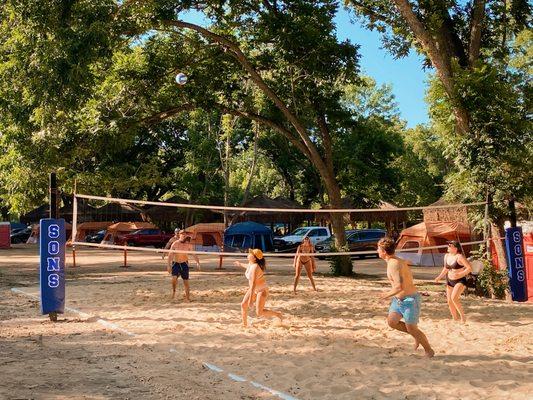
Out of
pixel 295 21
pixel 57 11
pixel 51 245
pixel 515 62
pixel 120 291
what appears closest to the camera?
pixel 51 245

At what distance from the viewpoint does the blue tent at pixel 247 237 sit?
31969mm

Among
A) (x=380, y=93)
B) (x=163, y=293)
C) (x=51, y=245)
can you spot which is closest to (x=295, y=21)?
(x=163, y=293)

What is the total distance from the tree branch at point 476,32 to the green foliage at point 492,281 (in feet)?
16.1

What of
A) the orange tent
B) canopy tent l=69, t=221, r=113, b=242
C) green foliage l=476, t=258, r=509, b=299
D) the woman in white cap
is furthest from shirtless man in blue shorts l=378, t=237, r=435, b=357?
canopy tent l=69, t=221, r=113, b=242

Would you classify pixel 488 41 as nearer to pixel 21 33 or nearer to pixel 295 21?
pixel 295 21

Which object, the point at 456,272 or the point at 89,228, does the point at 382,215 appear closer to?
the point at 89,228

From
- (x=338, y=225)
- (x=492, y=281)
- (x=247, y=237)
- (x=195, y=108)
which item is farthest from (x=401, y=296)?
(x=247, y=237)

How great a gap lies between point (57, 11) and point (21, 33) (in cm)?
115

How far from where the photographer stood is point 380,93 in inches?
1907

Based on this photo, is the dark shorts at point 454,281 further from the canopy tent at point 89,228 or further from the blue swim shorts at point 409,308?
the canopy tent at point 89,228

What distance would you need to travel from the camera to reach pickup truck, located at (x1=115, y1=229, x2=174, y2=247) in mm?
39000

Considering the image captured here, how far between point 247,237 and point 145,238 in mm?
10338

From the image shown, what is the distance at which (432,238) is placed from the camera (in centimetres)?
2530

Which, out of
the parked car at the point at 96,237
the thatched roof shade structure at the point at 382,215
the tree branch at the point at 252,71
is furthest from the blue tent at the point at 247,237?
the parked car at the point at 96,237
